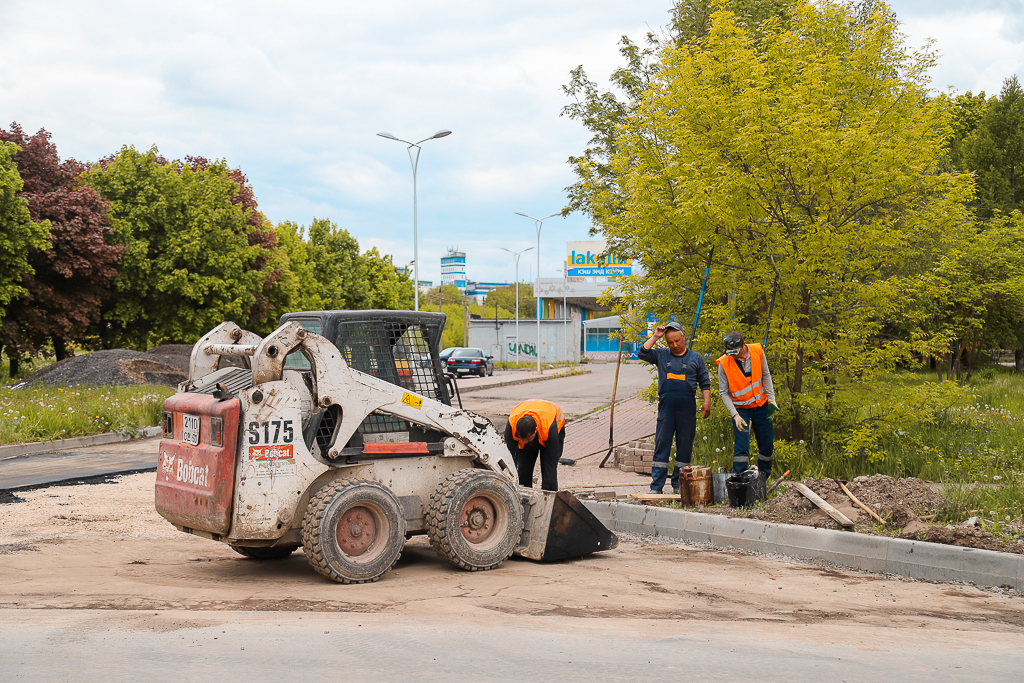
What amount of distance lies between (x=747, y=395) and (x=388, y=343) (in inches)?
156

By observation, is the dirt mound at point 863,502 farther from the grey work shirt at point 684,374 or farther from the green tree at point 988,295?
the green tree at point 988,295

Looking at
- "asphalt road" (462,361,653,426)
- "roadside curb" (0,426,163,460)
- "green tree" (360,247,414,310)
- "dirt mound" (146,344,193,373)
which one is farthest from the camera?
"green tree" (360,247,414,310)

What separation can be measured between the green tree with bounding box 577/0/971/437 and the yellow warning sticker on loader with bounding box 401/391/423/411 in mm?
4542

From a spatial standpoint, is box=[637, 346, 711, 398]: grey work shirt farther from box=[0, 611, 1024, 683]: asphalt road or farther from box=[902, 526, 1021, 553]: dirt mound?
box=[0, 611, 1024, 683]: asphalt road

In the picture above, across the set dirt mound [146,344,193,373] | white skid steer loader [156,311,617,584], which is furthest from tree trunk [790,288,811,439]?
dirt mound [146,344,193,373]

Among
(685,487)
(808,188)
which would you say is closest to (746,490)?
(685,487)

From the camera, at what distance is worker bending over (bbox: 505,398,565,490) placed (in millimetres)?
8289

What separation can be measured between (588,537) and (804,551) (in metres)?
1.82

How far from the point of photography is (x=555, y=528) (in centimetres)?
724

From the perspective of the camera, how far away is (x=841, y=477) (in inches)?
362

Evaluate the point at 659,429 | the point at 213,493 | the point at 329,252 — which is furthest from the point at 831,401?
the point at 329,252

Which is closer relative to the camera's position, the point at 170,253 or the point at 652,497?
the point at 652,497

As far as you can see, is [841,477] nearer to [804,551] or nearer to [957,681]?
[804,551]

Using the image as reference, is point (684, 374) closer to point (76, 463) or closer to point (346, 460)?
point (346, 460)
